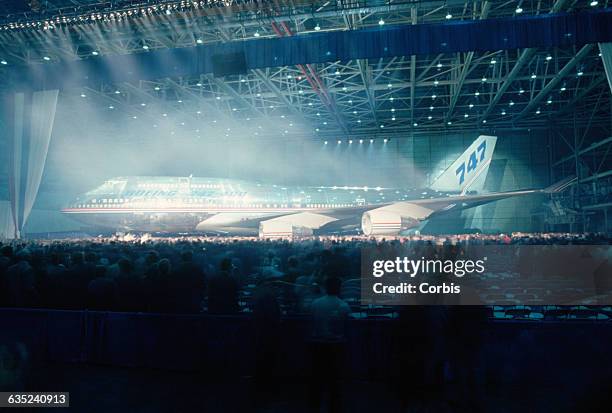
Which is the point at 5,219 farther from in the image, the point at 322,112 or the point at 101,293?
the point at 101,293

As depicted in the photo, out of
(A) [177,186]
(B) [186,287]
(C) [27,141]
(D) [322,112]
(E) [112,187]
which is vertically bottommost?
(B) [186,287]

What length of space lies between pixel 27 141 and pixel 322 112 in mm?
21900

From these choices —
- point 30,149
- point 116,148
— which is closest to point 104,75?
point 30,149

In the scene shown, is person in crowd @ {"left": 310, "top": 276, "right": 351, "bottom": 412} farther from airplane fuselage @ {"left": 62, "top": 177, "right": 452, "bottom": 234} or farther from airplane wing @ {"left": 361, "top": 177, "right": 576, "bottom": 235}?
airplane fuselage @ {"left": 62, "top": 177, "right": 452, "bottom": 234}

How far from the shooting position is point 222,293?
5.34 m

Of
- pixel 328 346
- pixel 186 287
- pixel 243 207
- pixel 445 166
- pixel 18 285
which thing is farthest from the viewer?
pixel 445 166

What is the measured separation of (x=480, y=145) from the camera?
26.6 m

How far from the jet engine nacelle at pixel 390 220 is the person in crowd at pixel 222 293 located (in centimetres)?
1717

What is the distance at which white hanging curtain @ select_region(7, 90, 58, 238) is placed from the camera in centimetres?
1728

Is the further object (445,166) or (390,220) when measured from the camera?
(445,166)

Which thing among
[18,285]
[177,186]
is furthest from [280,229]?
[18,285]

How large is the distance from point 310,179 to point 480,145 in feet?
52.9

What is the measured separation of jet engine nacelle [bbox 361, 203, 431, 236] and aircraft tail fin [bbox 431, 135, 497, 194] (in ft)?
23.5

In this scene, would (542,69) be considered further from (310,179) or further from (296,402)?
(296,402)
